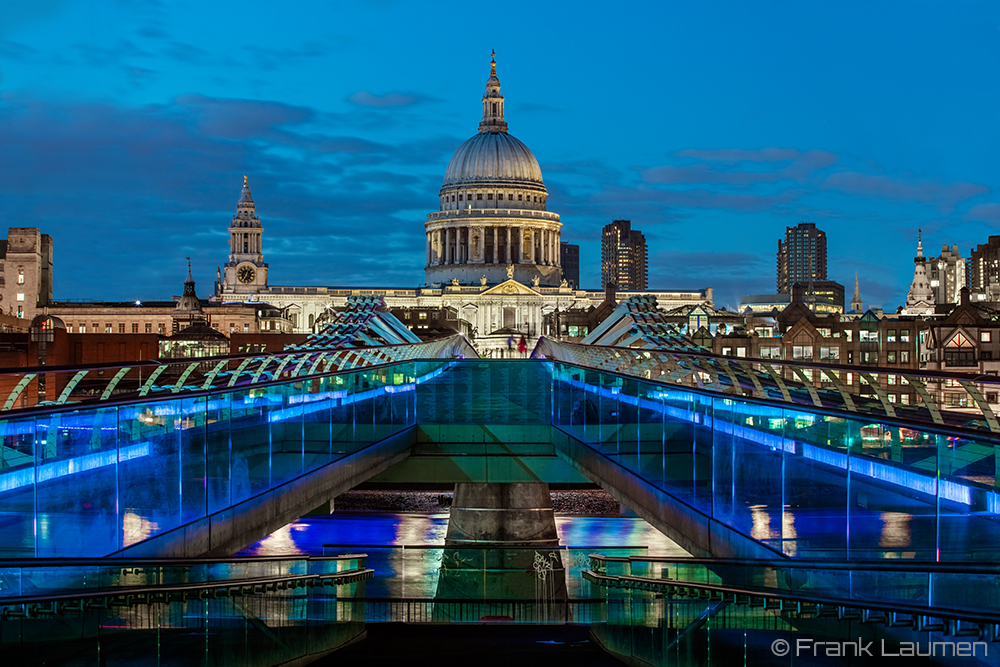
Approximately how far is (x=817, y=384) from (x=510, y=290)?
179 metres

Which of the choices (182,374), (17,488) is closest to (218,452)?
(182,374)

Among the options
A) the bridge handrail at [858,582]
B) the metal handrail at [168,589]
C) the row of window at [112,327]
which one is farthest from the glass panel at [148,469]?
the row of window at [112,327]

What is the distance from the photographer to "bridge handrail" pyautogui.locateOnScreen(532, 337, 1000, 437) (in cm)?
886

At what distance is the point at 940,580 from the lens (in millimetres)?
7238

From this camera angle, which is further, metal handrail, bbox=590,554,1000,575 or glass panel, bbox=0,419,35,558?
glass panel, bbox=0,419,35,558

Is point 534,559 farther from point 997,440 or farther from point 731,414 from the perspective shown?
point 997,440

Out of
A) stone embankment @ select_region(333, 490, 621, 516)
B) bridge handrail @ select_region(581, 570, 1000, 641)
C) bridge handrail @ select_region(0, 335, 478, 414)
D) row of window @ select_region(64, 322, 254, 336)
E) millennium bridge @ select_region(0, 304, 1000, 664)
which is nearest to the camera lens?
bridge handrail @ select_region(581, 570, 1000, 641)

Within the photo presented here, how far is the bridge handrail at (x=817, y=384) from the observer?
8859 millimetres

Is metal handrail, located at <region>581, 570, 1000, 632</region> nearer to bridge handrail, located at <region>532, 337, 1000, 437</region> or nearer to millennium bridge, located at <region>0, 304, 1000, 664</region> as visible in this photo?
millennium bridge, located at <region>0, 304, 1000, 664</region>

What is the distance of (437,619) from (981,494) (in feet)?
33.0

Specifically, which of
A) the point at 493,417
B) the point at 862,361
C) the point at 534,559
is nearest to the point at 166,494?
the point at 534,559

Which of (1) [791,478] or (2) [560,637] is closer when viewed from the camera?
(1) [791,478]

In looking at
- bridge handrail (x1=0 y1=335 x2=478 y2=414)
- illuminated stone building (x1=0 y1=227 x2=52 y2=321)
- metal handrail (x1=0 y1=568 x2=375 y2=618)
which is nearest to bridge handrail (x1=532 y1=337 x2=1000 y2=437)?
metal handrail (x1=0 y1=568 x2=375 y2=618)

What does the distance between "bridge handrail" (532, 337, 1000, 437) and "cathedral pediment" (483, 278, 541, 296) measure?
543 ft
